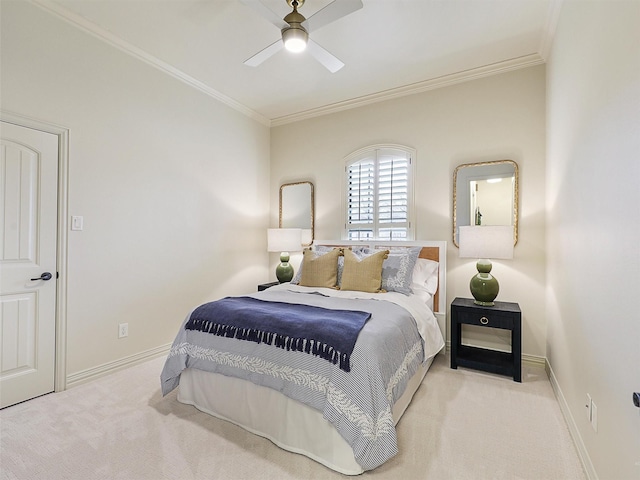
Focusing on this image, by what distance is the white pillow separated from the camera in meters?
3.15

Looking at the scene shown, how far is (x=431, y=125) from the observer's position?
356 cm

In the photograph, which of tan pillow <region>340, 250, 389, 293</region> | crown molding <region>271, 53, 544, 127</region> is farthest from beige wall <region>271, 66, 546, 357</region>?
tan pillow <region>340, 250, 389, 293</region>

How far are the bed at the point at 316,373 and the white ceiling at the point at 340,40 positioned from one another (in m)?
2.25

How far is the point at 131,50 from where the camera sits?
9.65 feet

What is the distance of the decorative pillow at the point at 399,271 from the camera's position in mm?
2934

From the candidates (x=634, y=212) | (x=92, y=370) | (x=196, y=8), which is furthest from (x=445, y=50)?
(x=92, y=370)

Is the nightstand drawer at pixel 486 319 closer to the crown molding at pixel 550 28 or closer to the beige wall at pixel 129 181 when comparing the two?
the crown molding at pixel 550 28

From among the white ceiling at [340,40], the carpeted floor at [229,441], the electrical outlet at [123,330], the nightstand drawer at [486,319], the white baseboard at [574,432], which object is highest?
the white ceiling at [340,40]

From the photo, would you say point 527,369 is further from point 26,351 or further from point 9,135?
point 9,135

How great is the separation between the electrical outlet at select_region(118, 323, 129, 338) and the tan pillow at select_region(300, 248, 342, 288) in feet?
5.49

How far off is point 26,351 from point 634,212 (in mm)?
3601

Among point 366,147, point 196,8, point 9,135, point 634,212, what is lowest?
point 634,212

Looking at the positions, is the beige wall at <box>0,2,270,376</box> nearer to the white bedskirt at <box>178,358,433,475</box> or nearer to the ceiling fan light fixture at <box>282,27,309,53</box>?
the white bedskirt at <box>178,358,433,475</box>

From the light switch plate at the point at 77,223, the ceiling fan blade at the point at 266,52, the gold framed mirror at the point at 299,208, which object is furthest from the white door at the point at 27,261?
the gold framed mirror at the point at 299,208
